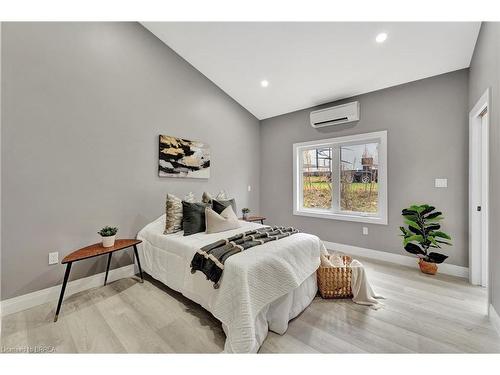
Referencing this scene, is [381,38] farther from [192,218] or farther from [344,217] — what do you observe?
[192,218]

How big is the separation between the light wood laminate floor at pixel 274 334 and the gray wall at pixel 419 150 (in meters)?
0.96

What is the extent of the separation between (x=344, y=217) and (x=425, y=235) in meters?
1.08

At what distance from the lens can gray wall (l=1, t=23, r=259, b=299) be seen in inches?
75.2

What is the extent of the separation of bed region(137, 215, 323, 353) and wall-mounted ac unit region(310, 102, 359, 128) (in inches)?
87.1

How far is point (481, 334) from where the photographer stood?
5.19 ft

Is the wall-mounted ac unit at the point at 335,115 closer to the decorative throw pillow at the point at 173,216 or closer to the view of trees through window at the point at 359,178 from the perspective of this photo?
the view of trees through window at the point at 359,178

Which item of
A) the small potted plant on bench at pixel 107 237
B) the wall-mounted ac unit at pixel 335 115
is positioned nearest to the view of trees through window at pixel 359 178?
the wall-mounted ac unit at pixel 335 115

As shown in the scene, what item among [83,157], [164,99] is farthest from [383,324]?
[164,99]

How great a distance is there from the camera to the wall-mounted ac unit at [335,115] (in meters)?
3.26

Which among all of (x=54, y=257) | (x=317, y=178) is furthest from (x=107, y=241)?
(x=317, y=178)

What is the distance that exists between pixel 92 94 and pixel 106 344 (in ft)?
8.05

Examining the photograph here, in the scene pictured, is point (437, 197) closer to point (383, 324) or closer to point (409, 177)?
point (409, 177)

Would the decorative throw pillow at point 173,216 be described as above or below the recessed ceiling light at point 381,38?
below
